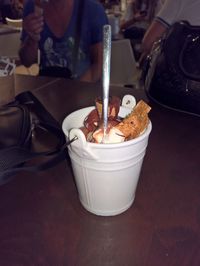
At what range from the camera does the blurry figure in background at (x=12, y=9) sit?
119 centimetres

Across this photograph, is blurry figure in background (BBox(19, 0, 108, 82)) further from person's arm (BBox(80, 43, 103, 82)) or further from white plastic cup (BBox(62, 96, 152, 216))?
white plastic cup (BBox(62, 96, 152, 216))

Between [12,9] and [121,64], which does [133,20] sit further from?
[12,9]

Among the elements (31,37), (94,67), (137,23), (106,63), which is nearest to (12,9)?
(31,37)

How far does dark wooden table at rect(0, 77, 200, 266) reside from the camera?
0.30m

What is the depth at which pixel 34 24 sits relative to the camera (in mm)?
974

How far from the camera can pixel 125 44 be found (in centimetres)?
183

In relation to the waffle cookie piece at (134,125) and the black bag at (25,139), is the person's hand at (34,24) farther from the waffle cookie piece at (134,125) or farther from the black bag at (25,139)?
the waffle cookie piece at (134,125)

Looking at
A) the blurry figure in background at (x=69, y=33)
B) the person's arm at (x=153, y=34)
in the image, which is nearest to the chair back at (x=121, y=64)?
the person's arm at (x=153, y=34)

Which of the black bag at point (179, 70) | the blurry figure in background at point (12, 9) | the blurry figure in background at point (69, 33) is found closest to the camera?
the black bag at point (179, 70)

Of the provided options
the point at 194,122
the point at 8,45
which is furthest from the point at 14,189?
the point at 8,45

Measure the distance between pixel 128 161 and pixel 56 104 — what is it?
370 millimetres

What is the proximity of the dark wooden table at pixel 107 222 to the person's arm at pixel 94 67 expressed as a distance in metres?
0.66

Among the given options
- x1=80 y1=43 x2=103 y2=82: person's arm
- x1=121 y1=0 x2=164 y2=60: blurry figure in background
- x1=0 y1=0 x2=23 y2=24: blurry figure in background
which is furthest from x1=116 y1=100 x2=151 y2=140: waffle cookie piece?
x1=121 y1=0 x2=164 y2=60: blurry figure in background

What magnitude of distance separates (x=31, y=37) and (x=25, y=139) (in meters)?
0.75
